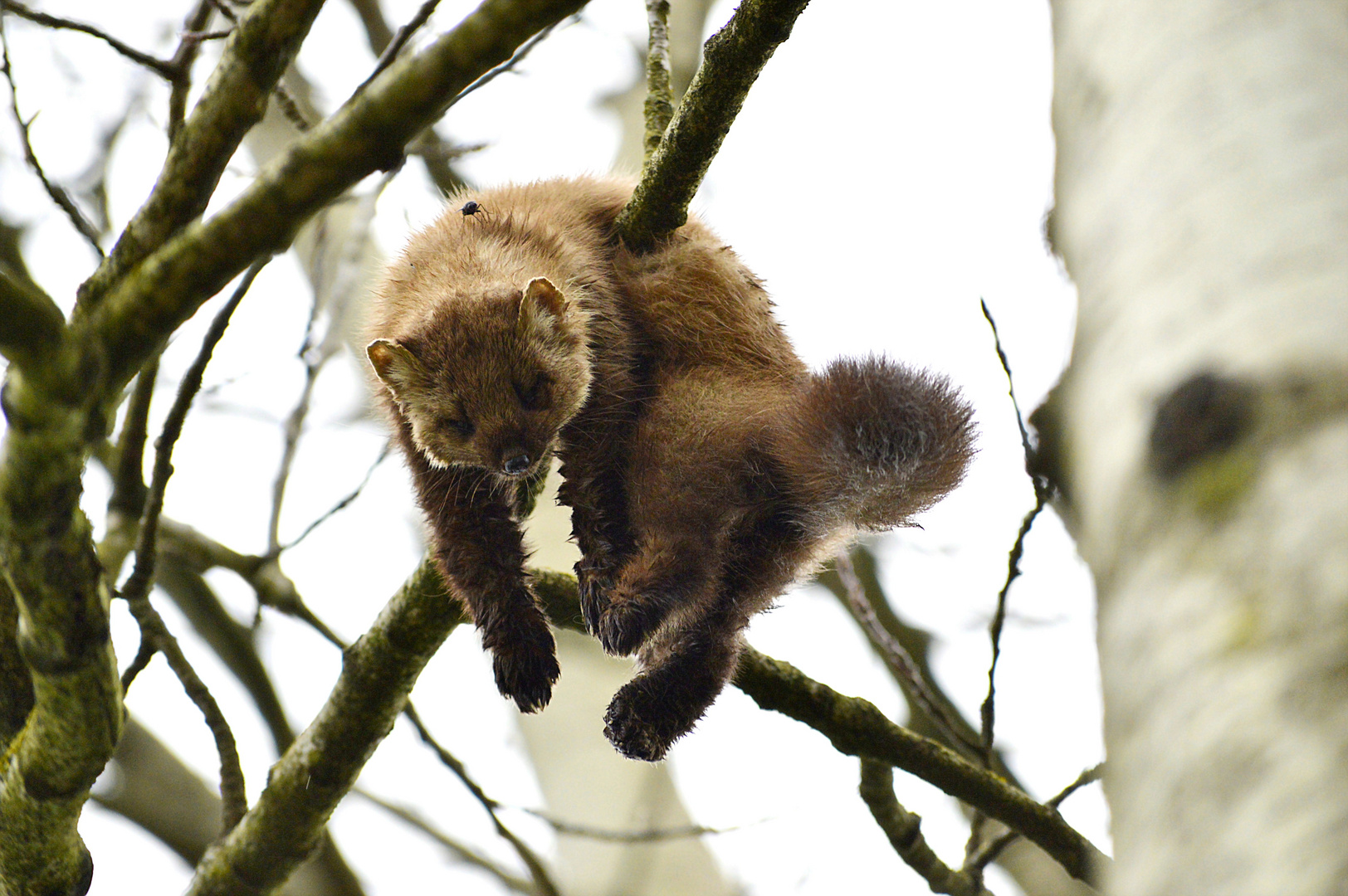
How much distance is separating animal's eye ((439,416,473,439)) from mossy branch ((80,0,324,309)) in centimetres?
145

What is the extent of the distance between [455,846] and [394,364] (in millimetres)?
3520

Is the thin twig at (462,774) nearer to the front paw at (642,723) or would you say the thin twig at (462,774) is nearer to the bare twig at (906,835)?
the front paw at (642,723)

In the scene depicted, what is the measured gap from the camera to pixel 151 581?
383 cm

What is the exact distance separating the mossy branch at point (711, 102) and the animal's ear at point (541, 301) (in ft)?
1.54

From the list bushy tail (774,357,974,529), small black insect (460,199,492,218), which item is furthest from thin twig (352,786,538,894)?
bushy tail (774,357,974,529)

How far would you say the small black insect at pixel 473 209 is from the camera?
4.29 m

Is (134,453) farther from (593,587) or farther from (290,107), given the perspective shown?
(593,587)

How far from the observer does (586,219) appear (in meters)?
4.52

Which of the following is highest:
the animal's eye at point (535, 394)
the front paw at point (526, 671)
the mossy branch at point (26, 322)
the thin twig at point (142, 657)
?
the animal's eye at point (535, 394)

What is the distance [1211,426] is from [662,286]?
3270mm

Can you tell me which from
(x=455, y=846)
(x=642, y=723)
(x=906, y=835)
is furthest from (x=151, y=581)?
(x=455, y=846)

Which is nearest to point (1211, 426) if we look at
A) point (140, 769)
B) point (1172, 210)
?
point (1172, 210)

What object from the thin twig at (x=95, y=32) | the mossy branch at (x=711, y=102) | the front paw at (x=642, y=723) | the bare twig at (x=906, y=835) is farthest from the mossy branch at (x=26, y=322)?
the bare twig at (x=906, y=835)

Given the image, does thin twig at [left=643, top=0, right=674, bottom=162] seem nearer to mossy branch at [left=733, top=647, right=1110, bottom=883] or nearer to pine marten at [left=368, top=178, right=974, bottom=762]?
pine marten at [left=368, top=178, right=974, bottom=762]
